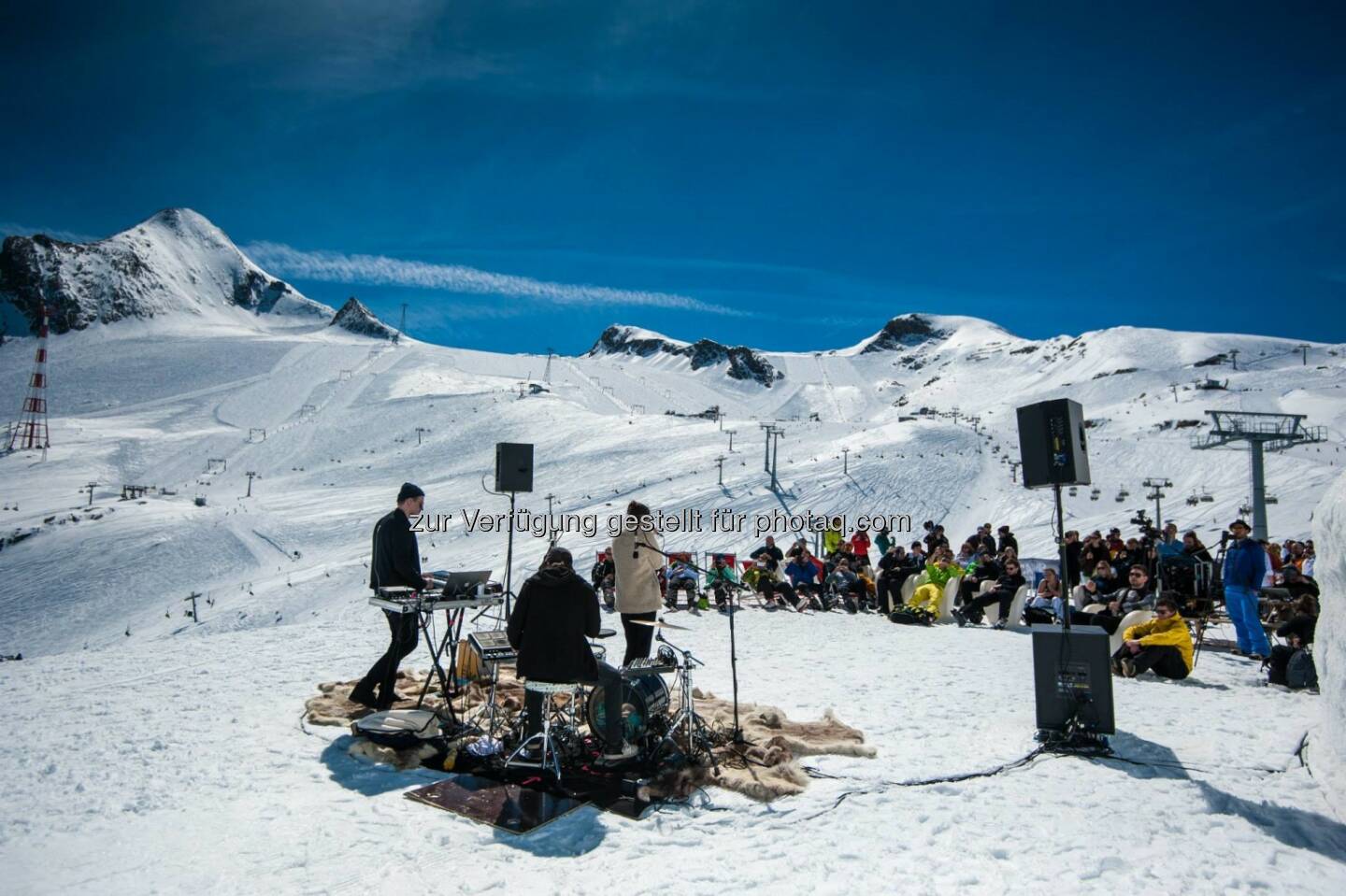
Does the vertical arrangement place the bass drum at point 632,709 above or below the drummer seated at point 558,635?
below

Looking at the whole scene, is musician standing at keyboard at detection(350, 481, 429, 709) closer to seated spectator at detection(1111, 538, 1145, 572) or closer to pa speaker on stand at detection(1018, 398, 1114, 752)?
pa speaker on stand at detection(1018, 398, 1114, 752)

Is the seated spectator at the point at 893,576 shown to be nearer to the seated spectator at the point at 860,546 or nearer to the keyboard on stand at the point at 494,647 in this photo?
the seated spectator at the point at 860,546

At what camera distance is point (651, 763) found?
5055 mm

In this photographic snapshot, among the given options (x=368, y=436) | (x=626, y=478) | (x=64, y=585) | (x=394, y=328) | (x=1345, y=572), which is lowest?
(x=64, y=585)

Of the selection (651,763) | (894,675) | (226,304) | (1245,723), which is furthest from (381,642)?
(226,304)

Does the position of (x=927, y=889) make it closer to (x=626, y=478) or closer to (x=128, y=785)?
(x=128, y=785)

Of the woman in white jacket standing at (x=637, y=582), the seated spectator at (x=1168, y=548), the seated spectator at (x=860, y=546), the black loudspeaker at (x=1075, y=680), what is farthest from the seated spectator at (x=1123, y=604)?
the woman in white jacket standing at (x=637, y=582)

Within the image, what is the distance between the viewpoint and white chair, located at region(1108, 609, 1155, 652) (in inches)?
341

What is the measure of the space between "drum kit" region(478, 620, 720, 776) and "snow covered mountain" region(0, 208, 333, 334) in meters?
109

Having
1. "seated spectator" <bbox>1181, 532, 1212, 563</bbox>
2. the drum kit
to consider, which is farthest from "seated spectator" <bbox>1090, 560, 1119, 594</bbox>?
the drum kit

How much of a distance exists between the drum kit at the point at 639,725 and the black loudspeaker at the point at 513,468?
3.75 m

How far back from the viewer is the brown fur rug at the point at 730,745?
4.71 metres

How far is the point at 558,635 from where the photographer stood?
4.91 metres

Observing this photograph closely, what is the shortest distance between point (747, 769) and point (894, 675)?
147 inches
